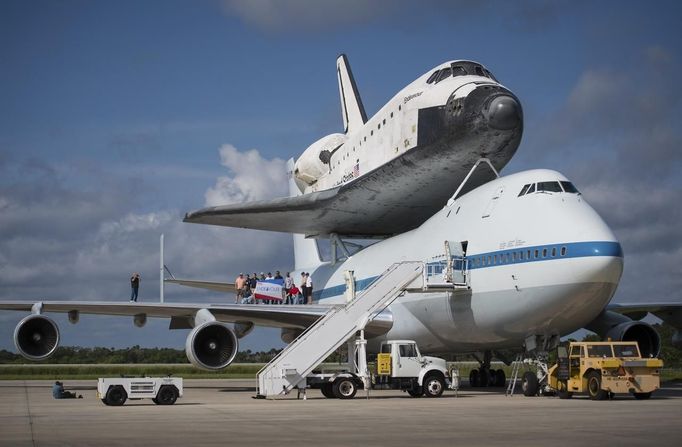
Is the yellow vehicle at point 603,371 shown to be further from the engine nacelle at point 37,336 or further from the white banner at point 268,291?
the white banner at point 268,291

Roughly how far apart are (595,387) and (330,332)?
6748 millimetres

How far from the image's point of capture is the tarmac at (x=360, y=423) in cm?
1180

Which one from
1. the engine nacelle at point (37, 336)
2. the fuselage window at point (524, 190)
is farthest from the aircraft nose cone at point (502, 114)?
the engine nacelle at point (37, 336)

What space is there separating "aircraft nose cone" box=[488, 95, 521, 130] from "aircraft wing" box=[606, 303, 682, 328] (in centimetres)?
709

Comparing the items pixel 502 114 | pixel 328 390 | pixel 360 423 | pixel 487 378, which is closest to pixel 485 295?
pixel 328 390

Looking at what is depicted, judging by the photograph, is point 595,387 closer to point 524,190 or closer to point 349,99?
point 524,190

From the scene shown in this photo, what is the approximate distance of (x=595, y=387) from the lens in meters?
20.4

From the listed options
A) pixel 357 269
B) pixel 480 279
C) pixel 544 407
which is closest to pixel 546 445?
pixel 544 407

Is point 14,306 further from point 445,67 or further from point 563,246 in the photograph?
point 563,246

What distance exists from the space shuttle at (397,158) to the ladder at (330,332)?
4.70 m

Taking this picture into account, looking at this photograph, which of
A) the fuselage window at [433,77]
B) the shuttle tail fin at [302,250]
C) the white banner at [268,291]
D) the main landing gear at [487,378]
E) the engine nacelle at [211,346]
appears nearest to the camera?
the engine nacelle at [211,346]

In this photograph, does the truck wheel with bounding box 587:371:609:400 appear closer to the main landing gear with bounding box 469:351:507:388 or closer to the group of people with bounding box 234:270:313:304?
the main landing gear with bounding box 469:351:507:388

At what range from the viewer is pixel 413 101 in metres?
28.8

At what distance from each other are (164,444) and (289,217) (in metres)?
24.0
